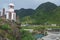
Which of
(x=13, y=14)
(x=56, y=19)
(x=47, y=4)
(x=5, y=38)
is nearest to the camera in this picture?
(x=5, y=38)

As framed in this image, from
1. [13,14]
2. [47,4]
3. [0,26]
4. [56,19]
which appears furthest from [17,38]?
[47,4]

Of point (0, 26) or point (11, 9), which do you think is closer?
point (0, 26)

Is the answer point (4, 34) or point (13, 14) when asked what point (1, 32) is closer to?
point (4, 34)

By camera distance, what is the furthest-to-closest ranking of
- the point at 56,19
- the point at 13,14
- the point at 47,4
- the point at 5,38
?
the point at 47,4 < the point at 56,19 < the point at 13,14 < the point at 5,38

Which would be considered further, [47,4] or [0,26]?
[47,4]

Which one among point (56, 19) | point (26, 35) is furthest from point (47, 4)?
point (26, 35)

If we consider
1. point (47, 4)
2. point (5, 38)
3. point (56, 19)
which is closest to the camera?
point (5, 38)

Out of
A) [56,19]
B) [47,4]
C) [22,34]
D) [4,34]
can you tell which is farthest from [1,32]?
[47,4]

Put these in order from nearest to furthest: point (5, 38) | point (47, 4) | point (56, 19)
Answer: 1. point (5, 38)
2. point (56, 19)
3. point (47, 4)

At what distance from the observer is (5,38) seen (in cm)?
1511

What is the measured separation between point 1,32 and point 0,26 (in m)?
0.66

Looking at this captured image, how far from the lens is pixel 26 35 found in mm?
16047

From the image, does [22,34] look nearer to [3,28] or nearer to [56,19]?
[3,28]

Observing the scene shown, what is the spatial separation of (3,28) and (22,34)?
1296 millimetres
